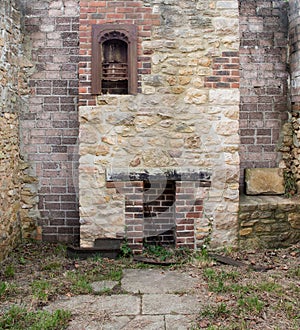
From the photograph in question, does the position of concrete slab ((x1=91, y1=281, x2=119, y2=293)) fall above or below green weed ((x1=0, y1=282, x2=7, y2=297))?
below

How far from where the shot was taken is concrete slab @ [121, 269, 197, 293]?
3.87m

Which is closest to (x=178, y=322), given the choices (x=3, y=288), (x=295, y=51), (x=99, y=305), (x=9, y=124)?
(x=99, y=305)

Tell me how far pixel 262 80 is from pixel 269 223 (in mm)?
1842

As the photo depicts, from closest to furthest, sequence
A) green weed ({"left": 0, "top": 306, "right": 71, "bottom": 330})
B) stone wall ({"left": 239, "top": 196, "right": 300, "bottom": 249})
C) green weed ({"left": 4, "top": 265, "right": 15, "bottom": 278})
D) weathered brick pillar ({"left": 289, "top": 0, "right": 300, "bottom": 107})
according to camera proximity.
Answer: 1. green weed ({"left": 0, "top": 306, "right": 71, "bottom": 330})
2. green weed ({"left": 4, "top": 265, "right": 15, "bottom": 278})
3. stone wall ({"left": 239, "top": 196, "right": 300, "bottom": 249})
4. weathered brick pillar ({"left": 289, "top": 0, "right": 300, "bottom": 107})

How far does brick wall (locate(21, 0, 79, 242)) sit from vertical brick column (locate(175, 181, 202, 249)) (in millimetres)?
1410

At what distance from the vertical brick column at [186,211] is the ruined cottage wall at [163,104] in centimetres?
26

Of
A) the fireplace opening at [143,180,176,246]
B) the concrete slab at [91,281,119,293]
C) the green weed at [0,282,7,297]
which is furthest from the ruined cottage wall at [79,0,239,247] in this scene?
the green weed at [0,282,7,297]

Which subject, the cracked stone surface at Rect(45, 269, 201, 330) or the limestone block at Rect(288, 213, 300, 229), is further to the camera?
the limestone block at Rect(288, 213, 300, 229)

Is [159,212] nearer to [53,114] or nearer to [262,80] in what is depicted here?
[53,114]

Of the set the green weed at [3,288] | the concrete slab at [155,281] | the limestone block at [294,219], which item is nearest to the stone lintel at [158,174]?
the concrete slab at [155,281]

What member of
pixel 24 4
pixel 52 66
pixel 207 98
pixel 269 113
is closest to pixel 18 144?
pixel 52 66

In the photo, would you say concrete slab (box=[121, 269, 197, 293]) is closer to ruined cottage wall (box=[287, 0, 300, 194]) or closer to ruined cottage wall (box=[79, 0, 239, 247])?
ruined cottage wall (box=[79, 0, 239, 247])

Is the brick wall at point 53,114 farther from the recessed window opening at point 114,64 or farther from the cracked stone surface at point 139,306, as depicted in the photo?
the cracked stone surface at point 139,306

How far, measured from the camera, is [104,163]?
4.71 m
